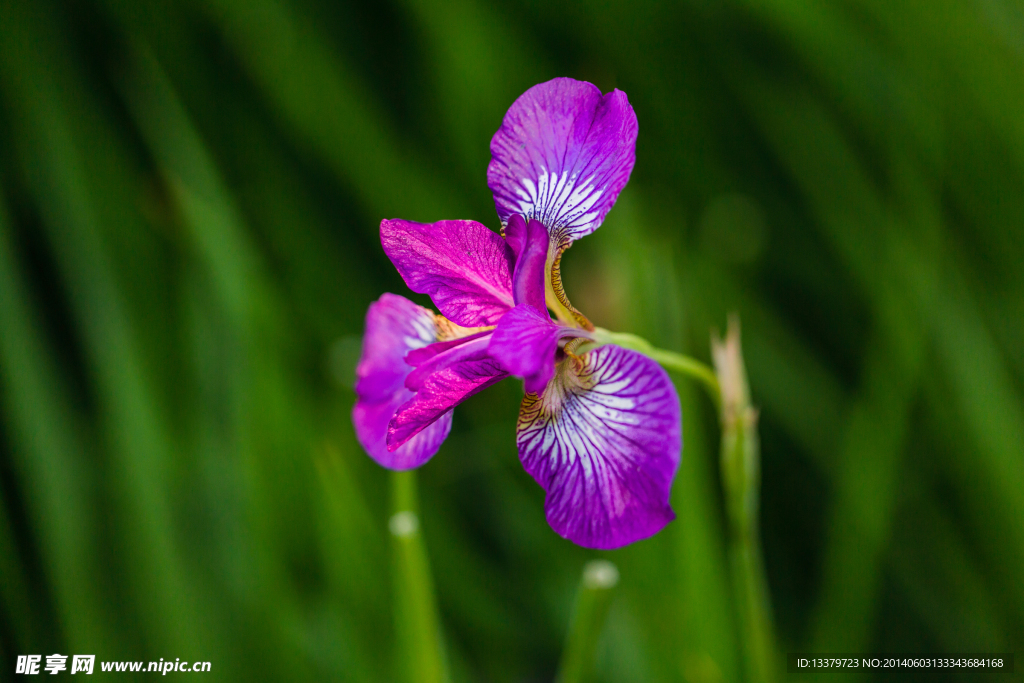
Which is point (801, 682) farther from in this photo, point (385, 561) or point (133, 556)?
point (133, 556)

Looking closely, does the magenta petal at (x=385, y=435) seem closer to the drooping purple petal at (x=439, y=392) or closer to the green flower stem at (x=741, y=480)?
the drooping purple petal at (x=439, y=392)

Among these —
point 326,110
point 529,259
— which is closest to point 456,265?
point 529,259

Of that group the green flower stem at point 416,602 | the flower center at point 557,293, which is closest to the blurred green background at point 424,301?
the green flower stem at point 416,602

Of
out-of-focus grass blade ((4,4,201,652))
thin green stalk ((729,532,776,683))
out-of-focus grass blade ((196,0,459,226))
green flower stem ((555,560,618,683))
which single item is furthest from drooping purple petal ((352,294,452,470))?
out-of-focus grass blade ((196,0,459,226))

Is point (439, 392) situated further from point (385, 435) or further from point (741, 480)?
point (741, 480)

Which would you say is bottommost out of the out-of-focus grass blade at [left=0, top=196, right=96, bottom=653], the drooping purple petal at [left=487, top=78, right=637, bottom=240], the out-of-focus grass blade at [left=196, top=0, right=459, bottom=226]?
the out-of-focus grass blade at [left=0, top=196, right=96, bottom=653]

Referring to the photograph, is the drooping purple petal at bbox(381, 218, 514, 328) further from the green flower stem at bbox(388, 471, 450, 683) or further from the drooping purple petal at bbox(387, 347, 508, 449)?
the green flower stem at bbox(388, 471, 450, 683)
